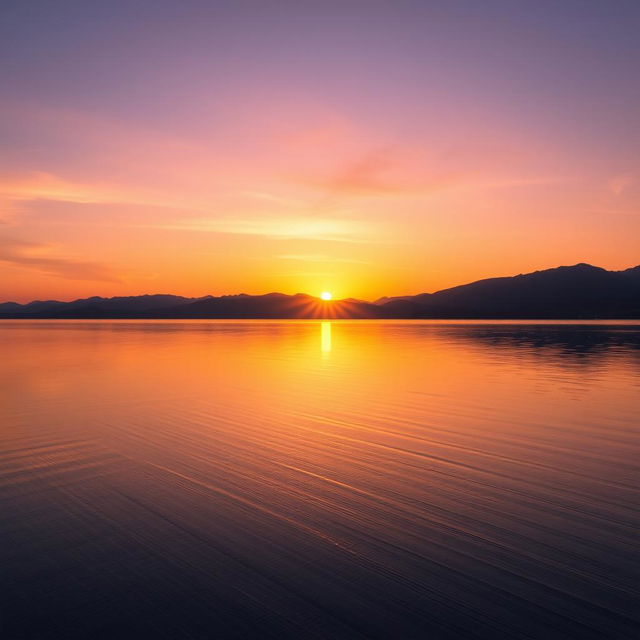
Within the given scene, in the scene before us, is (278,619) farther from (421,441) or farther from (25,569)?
(421,441)

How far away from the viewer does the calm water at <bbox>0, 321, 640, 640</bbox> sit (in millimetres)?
4570

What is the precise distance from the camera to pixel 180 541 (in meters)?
6.02

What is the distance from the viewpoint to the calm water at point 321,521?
4570 millimetres

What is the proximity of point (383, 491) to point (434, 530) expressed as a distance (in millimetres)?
1497

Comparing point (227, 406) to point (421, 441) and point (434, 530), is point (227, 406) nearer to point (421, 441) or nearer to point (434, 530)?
point (421, 441)

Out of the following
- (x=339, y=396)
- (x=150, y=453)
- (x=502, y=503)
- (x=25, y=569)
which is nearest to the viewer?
(x=25, y=569)

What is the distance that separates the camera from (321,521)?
6.60 metres

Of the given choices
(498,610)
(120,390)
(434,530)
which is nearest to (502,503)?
(434,530)

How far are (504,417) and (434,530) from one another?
8.00 m

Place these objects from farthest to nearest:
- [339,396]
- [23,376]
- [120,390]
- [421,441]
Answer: [23,376]
[120,390]
[339,396]
[421,441]

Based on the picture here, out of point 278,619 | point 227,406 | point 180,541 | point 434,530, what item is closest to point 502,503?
point 434,530

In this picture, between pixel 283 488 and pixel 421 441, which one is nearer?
pixel 283 488

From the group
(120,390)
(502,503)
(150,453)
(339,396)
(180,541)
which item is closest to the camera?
(180,541)

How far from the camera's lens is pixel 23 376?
22.4m
